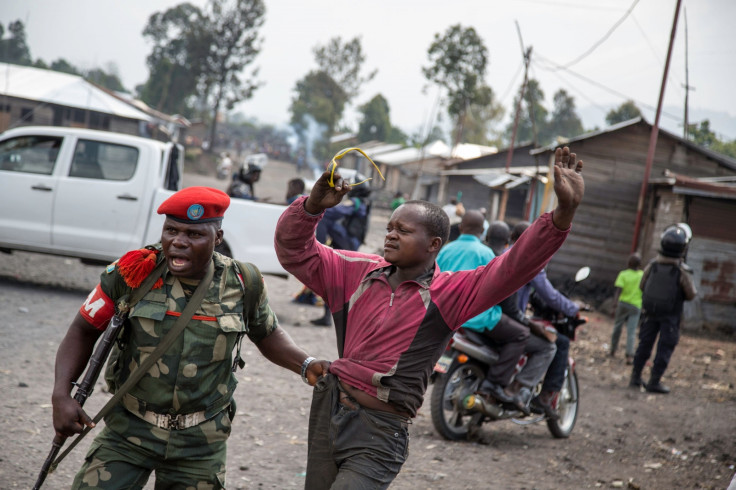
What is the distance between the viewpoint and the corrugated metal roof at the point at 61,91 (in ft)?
90.8

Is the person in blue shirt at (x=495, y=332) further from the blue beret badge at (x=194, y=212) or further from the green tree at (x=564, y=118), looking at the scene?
the green tree at (x=564, y=118)

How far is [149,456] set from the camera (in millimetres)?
2551

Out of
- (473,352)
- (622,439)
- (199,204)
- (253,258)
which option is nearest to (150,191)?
(253,258)

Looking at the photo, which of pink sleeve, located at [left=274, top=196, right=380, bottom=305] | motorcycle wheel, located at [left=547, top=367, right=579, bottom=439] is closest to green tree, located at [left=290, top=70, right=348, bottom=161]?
motorcycle wheel, located at [left=547, top=367, right=579, bottom=439]

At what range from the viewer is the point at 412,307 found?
274 centimetres

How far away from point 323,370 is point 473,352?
120 inches

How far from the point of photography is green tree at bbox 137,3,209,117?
62.0 meters

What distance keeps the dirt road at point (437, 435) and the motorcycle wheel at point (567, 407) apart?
10 centimetres

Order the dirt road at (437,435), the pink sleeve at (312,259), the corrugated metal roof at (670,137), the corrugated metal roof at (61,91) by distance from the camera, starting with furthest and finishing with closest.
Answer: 1. the corrugated metal roof at (61,91)
2. the corrugated metal roof at (670,137)
3. the dirt road at (437,435)
4. the pink sleeve at (312,259)

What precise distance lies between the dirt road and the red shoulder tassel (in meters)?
2.02

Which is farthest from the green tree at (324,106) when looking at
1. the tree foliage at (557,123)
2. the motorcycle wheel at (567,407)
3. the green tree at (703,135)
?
the motorcycle wheel at (567,407)

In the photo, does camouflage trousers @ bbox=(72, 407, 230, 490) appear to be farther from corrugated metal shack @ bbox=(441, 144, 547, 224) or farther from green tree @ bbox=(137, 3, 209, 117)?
green tree @ bbox=(137, 3, 209, 117)

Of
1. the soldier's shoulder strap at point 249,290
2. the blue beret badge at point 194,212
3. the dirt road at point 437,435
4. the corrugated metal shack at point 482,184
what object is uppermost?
the corrugated metal shack at point 482,184

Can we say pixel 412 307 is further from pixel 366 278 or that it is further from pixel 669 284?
pixel 669 284
